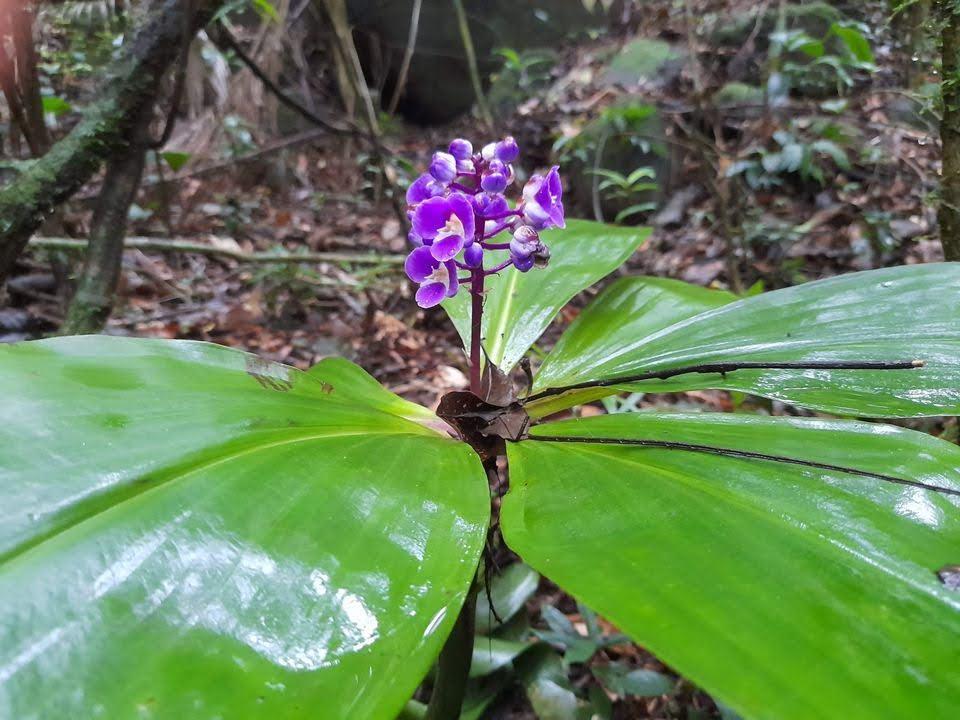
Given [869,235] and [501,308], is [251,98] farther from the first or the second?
[869,235]

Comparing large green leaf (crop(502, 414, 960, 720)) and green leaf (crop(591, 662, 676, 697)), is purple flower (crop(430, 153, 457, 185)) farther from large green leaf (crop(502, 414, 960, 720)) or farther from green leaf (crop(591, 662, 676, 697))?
green leaf (crop(591, 662, 676, 697))

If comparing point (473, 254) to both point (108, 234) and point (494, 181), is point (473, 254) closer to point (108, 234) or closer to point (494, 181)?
point (494, 181)

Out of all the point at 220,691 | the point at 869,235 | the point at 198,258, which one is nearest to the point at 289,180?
the point at 198,258

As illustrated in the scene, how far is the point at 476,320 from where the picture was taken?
1.12 m

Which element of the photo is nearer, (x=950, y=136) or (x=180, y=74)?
(x=950, y=136)

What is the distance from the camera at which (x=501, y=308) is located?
56.7 inches

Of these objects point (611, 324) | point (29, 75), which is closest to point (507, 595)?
point (611, 324)

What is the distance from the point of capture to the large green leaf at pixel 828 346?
921mm

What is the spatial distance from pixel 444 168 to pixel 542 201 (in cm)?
18

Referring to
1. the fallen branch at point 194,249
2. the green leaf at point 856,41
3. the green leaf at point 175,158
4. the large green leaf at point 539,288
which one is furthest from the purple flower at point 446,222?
the green leaf at point 856,41

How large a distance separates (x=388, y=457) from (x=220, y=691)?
0.36 meters

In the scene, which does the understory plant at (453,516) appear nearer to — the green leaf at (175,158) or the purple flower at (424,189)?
the purple flower at (424,189)

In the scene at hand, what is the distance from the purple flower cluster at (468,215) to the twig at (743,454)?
0.31 metres

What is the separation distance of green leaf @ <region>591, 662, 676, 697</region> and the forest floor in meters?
0.07
